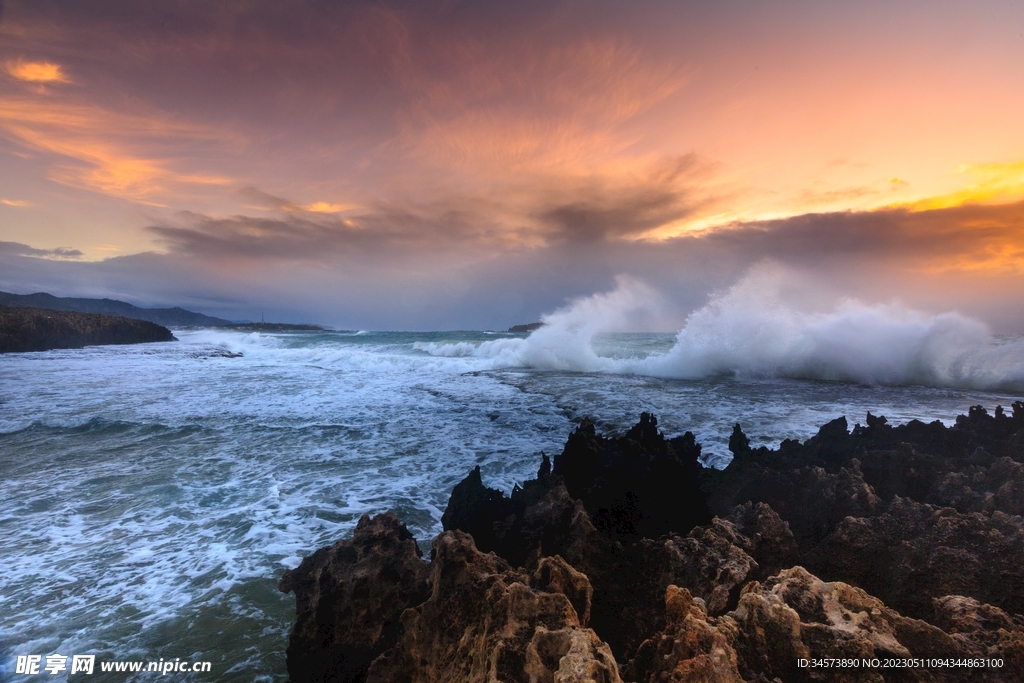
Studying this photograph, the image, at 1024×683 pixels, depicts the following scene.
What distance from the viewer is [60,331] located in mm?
34438

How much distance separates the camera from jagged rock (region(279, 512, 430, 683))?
2.85 m

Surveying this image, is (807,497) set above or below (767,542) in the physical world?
above

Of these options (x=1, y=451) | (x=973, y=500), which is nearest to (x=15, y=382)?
(x=1, y=451)

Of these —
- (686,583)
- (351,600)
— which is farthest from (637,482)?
(351,600)

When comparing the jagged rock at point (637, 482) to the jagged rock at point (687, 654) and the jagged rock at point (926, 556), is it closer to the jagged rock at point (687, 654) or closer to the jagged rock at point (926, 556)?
the jagged rock at point (926, 556)

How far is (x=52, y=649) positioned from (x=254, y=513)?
7.42 ft

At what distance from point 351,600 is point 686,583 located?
7.67 feet

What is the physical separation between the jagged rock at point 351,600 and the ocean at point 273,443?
1.15ft

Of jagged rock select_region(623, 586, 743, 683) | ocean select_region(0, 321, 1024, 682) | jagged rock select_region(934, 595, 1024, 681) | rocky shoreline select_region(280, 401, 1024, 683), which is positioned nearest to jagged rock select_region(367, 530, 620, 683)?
rocky shoreline select_region(280, 401, 1024, 683)

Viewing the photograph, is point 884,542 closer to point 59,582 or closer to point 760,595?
point 760,595

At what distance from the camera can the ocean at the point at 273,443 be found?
141 inches

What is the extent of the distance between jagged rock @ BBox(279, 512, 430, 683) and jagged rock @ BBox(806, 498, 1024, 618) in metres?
3.13

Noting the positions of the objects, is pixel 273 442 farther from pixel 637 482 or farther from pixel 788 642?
pixel 788 642

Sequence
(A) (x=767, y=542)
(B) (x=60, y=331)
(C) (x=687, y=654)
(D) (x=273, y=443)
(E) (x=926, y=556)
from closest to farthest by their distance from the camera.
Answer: (C) (x=687, y=654), (E) (x=926, y=556), (A) (x=767, y=542), (D) (x=273, y=443), (B) (x=60, y=331)
